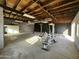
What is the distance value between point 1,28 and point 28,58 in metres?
2.45

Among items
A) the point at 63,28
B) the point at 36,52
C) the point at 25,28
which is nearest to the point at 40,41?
the point at 36,52

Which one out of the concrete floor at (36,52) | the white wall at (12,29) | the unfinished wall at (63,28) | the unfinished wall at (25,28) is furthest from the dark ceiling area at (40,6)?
the unfinished wall at (25,28)

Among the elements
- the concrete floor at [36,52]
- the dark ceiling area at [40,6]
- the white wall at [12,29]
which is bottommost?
the concrete floor at [36,52]

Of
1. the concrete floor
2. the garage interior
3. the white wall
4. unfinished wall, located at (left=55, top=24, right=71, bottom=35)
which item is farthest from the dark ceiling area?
the white wall

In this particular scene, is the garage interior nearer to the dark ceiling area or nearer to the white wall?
the dark ceiling area

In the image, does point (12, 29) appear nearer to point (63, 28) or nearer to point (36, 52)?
point (63, 28)

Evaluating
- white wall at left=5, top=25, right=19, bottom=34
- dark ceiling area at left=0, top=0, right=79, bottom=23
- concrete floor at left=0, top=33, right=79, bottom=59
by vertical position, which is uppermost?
dark ceiling area at left=0, top=0, right=79, bottom=23

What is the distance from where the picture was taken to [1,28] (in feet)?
13.5

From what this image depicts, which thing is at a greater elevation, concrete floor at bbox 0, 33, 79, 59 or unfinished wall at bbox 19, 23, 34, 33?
unfinished wall at bbox 19, 23, 34, 33

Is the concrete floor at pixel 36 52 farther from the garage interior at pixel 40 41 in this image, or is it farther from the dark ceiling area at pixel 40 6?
A: the dark ceiling area at pixel 40 6

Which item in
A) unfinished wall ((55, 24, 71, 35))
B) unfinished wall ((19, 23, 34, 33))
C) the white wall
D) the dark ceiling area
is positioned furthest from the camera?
unfinished wall ((19, 23, 34, 33))

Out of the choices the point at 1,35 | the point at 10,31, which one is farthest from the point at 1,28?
the point at 10,31

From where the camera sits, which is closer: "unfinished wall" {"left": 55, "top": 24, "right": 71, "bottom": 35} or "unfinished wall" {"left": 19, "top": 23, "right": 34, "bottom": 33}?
"unfinished wall" {"left": 55, "top": 24, "right": 71, "bottom": 35}

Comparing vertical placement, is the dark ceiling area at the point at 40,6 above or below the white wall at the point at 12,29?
above
